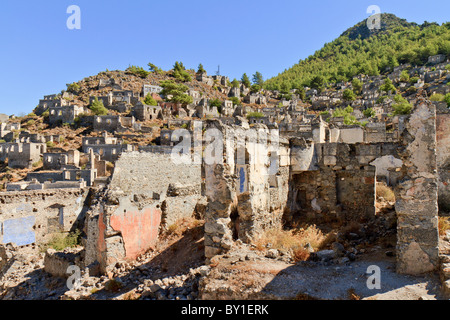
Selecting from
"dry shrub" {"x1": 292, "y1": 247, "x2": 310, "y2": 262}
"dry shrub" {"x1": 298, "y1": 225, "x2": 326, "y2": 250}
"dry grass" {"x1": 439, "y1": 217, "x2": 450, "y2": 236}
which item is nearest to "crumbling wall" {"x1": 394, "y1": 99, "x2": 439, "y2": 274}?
"dry grass" {"x1": 439, "y1": 217, "x2": 450, "y2": 236}

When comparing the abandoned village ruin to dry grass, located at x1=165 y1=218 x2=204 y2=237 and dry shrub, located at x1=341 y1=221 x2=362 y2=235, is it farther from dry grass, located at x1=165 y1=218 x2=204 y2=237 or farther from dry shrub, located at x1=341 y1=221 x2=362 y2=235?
dry shrub, located at x1=341 y1=221 x2=362 y2=235

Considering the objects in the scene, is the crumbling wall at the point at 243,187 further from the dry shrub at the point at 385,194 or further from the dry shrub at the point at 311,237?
the dry shrub at the point at 385,194

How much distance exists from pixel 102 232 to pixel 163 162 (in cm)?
703

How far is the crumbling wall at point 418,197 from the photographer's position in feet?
20.6

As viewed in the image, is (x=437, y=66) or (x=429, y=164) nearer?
(x=429, y=164)

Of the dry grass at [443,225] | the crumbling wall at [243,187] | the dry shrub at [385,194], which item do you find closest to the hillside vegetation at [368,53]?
the dry shrub at [385,194]

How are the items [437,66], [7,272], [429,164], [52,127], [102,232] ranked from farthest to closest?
[437,66] → [52,127] → [7,272] → [102,232] → [429,164]

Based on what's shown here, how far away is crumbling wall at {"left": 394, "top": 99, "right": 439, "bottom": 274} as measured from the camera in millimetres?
6273

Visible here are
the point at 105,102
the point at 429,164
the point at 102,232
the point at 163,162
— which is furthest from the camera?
the point at 105,102

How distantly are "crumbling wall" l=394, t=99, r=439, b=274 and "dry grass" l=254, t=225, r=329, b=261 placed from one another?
7.11 feet

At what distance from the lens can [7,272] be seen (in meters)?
12.4

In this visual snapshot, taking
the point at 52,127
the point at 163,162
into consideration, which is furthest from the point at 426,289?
the point at 52,127

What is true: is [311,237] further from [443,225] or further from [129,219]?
[129,219]
